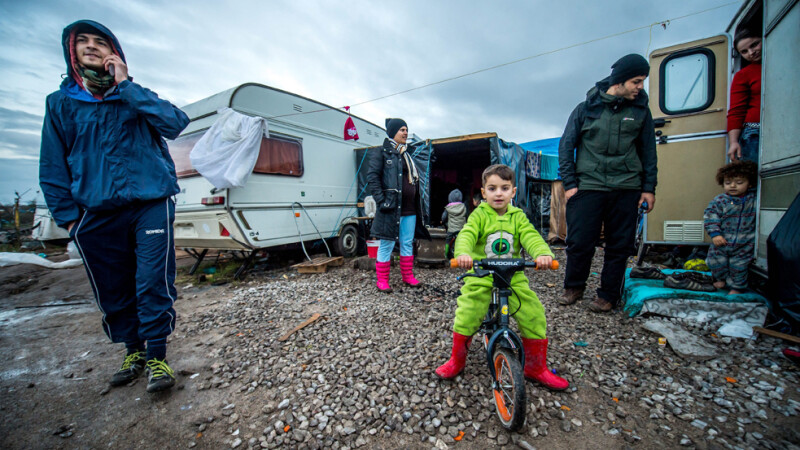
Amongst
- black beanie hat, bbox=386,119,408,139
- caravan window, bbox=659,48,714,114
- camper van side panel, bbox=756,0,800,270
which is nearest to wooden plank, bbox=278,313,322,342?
black beanie hat, bbox=386,119,408,139

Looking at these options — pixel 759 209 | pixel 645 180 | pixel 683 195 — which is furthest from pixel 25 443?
pixel 683 195

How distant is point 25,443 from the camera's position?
164cm

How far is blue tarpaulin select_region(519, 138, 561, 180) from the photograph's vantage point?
7.94 metres


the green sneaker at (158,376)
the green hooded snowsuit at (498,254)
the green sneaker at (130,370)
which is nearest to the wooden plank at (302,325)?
the green sneaker at (158,376)

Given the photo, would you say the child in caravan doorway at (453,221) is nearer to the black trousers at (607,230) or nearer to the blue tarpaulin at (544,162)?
the black trousers at (607,230)

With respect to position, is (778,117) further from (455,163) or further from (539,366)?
(455,163)

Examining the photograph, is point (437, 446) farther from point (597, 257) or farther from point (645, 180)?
point (597, 257)

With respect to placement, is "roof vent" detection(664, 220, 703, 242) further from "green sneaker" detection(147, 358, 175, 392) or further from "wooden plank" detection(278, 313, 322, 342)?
"green sneaker" detection(147, 358, 175, 392)

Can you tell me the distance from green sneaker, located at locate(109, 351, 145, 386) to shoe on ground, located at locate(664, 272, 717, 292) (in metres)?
4.46

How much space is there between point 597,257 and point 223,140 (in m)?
6.81

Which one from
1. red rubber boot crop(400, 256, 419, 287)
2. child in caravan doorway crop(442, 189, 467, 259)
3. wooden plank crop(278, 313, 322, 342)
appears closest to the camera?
wooden plank crop(278, 313, 322, 342)

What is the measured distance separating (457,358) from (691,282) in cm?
240

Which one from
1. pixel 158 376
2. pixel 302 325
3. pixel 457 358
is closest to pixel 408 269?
pixel 302 325

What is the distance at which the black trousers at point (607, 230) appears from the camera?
271 cm
